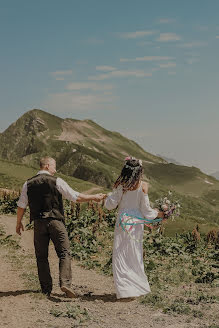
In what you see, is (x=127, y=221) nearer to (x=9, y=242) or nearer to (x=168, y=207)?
(x=168, y=207)

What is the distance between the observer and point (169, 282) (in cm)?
1003

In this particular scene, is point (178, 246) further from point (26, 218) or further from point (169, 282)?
point (26, 218)

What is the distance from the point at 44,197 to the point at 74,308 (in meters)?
1.98

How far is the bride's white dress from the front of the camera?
8508mm

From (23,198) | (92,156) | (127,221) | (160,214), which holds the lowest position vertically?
(127,221)

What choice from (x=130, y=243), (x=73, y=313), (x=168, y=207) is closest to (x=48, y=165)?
(x=130, y=243)

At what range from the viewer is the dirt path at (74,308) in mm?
7047

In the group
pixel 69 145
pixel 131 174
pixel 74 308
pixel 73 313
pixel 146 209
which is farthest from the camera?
pixel 69 145

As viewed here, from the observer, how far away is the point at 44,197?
8266 mm

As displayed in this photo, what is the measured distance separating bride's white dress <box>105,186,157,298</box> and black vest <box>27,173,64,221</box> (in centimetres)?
94

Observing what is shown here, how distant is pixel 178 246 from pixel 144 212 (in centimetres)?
501

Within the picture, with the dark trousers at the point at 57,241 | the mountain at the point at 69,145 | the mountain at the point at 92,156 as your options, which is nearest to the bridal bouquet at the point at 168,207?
the dark trousers at the point at 57,241

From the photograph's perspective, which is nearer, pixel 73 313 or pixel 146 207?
pixel 73 313

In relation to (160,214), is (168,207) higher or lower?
higher
